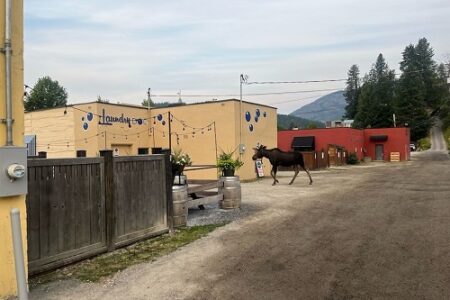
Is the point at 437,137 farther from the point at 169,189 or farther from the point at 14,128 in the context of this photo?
the point at 14,128

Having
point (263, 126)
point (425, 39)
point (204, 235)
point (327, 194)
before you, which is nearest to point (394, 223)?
point (204, 235)

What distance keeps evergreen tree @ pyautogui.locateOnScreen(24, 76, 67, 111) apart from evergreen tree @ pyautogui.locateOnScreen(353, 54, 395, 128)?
188 ft

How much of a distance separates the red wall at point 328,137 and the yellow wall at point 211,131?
20351 mm

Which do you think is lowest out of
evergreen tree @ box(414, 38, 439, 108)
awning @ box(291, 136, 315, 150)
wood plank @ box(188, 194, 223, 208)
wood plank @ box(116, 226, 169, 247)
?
wood plank @ box(116, 226, 169, 247)

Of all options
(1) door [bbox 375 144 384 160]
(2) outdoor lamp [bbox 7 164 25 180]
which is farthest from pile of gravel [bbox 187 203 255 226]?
(1) door [bbox 375 144 384 160]

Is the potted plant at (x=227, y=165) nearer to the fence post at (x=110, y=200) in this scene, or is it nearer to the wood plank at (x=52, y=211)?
the fence post at (x=110, y=200)

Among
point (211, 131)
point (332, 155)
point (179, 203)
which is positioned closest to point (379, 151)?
point (332, 155)

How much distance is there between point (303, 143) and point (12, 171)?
4301 centimetres

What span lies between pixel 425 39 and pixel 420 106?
24.4 meters

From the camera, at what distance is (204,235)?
29.3ft

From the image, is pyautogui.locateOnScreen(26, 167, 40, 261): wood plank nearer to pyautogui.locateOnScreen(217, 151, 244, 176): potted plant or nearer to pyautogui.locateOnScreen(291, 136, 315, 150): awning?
pyautogui.locateOnScreen(217, 151, 244, 176): potted plant

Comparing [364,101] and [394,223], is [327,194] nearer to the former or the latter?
[394,223]

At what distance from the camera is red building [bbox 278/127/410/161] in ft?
151

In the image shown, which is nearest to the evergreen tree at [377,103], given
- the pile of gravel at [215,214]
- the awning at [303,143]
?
the awning at [303,143]
